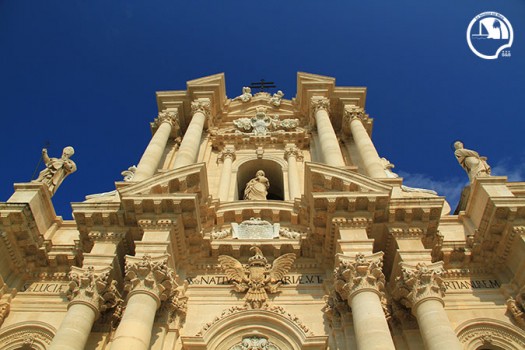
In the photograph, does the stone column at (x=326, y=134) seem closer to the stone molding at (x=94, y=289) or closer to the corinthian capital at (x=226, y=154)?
the corinthian capital at (x=226, y=154)

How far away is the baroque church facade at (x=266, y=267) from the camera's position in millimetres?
11906

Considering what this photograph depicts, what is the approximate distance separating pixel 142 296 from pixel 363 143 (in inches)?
452

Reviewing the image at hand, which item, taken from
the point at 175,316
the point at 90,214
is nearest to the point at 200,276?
the point at 175,316

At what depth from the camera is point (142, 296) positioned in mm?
11523

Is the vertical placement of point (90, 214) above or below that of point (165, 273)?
above

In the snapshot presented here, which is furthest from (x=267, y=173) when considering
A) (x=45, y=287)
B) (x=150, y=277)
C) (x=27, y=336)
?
(x=27, y=336)

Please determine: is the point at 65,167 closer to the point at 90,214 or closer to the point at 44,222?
the point at 44,222

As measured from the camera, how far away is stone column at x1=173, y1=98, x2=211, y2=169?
18.9 meters

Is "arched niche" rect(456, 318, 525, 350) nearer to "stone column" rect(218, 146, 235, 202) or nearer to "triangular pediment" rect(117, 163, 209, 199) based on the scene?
"triangular pediment" rect(117, 163, 209, 199)

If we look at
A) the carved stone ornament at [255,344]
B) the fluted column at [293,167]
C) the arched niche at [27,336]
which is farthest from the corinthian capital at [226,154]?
the arched niche at [27,336]

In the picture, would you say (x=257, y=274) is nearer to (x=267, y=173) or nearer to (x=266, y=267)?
(x=266, y=267)

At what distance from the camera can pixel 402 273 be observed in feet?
40.9

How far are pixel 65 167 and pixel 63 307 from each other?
5.66m

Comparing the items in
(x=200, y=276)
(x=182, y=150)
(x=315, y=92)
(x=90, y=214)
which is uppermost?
(x=315, y=92)
